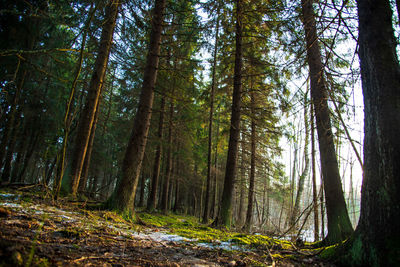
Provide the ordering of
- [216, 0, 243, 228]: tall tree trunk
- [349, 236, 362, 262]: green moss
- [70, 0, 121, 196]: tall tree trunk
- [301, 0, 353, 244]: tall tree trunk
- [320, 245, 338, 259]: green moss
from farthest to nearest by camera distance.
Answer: [216, 0, 243, 228]: tall tree trunk, [70, 0, 121, 196]: tall tree trunk, [301, 0, 353, 244]: tall tree trunk, [320, 245, 338, 259]: green moss, [349, 236, 362, 262]: green moss

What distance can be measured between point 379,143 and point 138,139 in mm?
4904

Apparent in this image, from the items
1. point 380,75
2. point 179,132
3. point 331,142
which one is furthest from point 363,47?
point 179,132

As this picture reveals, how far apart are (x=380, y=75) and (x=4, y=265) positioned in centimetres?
343

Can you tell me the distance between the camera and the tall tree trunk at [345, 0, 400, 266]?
194 centimetres

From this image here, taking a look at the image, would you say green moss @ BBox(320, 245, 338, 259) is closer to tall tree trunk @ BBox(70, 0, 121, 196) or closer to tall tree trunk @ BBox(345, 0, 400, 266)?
tall tree trunk @ BBox(345, 0, 400, 266)

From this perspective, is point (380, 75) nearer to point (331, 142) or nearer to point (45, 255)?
point (331, 142)

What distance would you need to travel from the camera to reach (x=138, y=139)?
5.39m

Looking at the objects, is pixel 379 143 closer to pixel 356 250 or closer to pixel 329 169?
pixel 356 250

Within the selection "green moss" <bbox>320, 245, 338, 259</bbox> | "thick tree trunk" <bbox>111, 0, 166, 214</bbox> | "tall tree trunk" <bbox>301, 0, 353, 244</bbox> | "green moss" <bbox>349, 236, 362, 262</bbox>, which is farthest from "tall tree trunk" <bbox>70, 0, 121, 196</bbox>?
"green moss" <bbox>349, 236, 362, 262</bbox>

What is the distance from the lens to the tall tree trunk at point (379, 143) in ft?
6.37

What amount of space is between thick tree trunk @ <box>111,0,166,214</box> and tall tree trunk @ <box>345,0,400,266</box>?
178 inches

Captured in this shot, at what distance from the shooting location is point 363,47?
7.42 ft

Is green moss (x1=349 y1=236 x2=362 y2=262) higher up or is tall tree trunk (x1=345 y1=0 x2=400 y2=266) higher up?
tall tree trunk (x1=345 y1=0 x2=400 y2=266)

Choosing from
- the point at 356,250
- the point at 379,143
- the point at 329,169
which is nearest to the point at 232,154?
the point at 329,169
